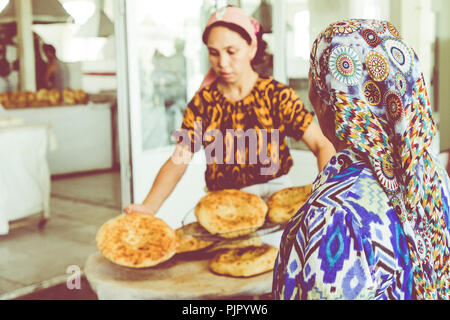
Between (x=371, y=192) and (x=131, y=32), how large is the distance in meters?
2.31

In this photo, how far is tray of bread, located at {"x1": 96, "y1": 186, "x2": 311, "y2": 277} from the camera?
4.25ft

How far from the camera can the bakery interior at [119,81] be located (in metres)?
2.71

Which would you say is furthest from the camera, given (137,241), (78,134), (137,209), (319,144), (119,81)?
(78,134)

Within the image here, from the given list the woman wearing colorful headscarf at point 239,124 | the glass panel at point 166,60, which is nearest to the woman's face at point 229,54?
the woman wearing colorful headscarf at point 239,124

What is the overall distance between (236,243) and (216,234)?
0.09 meters

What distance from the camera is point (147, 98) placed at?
295 centimetres

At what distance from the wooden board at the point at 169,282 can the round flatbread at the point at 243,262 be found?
16mm

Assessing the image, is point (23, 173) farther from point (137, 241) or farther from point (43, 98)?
point (137, 241)

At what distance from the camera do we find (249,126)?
1891 millimetres

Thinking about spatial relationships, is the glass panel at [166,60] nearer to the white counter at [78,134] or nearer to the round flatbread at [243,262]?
the white counter at [78,134]

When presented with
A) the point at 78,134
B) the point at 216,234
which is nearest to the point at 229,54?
the point at 216,234

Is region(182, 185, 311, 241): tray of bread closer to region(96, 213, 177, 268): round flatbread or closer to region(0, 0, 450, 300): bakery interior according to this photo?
region(96, 213, 177, 268): round flatbread

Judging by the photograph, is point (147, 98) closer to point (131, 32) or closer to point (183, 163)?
point (131, 32)
